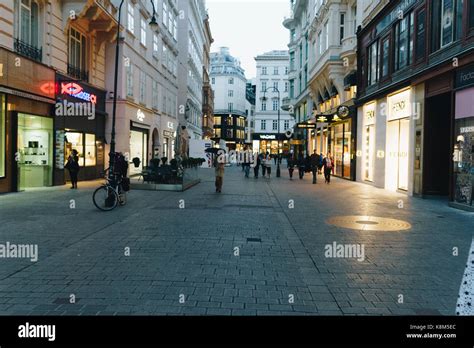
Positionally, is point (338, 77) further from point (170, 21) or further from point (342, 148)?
point (170, 21)

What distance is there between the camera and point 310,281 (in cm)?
621

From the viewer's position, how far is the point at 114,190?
13156mm

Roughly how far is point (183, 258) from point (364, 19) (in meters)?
22.9

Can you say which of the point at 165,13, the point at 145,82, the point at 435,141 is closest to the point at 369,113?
the point at 435,141

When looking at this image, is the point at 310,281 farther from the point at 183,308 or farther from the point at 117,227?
the point at 117,227

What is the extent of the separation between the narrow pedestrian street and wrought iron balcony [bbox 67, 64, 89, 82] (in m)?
9.75

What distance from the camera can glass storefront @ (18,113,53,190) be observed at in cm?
1797

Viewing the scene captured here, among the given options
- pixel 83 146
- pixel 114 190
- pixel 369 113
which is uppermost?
pixel 369 113

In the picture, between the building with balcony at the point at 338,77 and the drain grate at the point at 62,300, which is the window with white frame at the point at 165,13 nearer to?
the building with balcony at the point at 338,77

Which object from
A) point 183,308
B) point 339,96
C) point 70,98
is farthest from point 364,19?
point 183,308

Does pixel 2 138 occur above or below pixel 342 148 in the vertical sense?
below

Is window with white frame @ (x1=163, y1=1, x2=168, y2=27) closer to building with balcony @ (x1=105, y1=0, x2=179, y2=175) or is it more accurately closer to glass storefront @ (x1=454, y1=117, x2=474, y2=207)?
building with balcony @ (x1=105, y1=0, x2=179, y2=175)

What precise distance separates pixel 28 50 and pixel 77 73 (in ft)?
16.5
